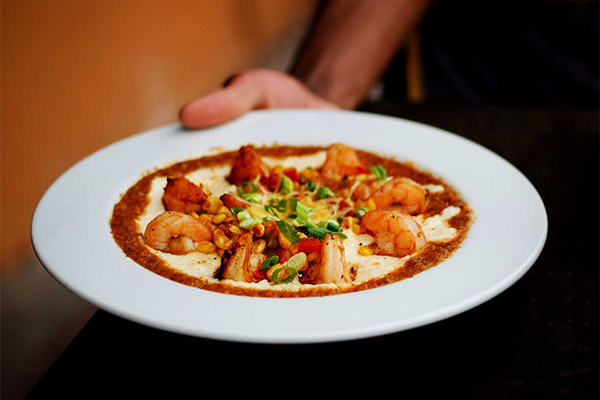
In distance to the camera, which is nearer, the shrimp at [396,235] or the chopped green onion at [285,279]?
the chopped green onion at [285,279]

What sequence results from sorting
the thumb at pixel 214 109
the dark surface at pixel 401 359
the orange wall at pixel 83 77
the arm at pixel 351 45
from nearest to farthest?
the dark surface at pixel 401 359
the thumb at pixel 214 109
the orange wall at pixel 83 77
the arm at pixel 351 45

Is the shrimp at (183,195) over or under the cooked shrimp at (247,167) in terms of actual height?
over

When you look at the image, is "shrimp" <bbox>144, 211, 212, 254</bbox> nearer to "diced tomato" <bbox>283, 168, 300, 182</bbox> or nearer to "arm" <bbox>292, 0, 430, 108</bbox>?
"diced tomato" <bbox>283, 168, 300, 182</bbox>

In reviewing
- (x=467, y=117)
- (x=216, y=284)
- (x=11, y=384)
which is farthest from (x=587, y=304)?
(x=11, y=384)

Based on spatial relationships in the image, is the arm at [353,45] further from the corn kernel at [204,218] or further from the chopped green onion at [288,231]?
the chopped green onion at [288,231]

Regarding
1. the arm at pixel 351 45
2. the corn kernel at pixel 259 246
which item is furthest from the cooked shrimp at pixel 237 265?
the arm at pixel 351 45

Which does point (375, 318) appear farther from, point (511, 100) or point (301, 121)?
point (511, 100)

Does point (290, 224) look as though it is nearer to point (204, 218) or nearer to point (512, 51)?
point (204, 218)
